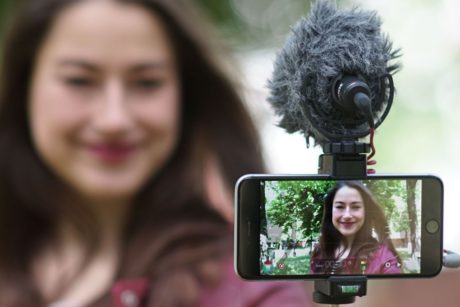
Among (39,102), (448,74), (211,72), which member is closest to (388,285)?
(211,72)

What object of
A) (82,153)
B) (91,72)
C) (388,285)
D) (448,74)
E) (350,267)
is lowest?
(388,285)

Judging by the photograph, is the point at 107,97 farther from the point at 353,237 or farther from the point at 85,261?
the point at 353,237

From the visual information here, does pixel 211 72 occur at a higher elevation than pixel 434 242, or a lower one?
higher

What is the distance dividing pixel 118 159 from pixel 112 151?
0.02m

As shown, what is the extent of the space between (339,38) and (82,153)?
68 cm

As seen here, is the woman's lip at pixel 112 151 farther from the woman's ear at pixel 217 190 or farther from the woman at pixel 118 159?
the woman's ear at pixel 217 190

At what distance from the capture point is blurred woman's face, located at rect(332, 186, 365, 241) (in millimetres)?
477

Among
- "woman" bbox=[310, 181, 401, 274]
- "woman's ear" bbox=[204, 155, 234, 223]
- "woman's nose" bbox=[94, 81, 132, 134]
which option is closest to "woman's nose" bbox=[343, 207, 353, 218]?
"woman" bbox=[310, 181, 401, 274]

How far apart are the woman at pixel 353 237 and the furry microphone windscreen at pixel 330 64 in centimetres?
4

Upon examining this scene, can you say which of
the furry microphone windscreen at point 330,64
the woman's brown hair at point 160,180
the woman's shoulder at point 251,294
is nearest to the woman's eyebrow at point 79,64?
the woman's brown hair at point 160,180

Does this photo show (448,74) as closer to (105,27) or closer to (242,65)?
(242,65)

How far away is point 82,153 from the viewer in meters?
1.08

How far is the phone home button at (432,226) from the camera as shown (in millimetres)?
506

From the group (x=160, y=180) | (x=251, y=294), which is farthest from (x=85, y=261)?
(x=251, y=294)
